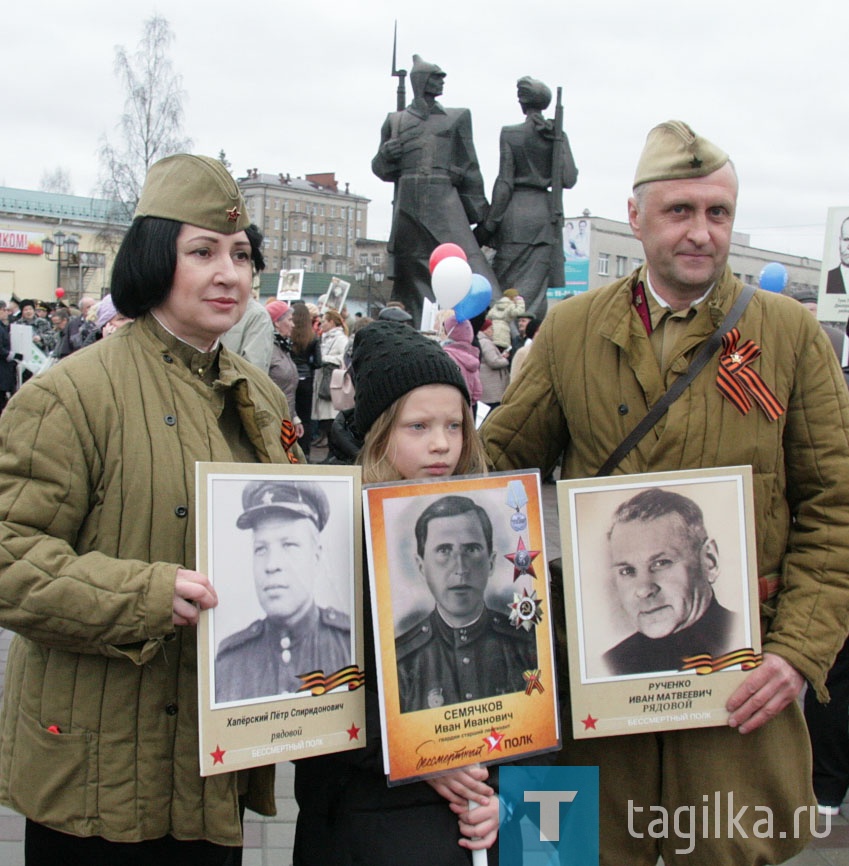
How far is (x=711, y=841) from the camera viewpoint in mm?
2221

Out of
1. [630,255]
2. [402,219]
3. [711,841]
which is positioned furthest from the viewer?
[630,255]

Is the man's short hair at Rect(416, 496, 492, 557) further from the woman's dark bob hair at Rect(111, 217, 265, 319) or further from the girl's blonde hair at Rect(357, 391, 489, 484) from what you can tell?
the woman's dark bob hair at Rect(111, 217, 265, 319)

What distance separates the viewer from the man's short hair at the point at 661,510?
2.13 meters

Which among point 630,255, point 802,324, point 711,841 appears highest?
point 630,255

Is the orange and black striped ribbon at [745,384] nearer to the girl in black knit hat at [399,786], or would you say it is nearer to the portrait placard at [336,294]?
the girl in black knit hat at [399,786]

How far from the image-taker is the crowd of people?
1961mm

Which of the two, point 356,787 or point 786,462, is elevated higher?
point 786,462

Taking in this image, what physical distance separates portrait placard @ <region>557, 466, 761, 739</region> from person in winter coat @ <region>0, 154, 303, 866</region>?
77 centimetres

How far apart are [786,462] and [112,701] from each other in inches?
62.0

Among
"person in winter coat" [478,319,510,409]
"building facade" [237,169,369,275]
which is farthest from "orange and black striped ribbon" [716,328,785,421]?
"building facade" [237,169,369,275]

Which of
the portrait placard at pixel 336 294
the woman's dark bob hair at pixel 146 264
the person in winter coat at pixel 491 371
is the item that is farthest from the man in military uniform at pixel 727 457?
Result: the portrait placard at pixel 336 294

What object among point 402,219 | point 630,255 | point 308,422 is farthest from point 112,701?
point 630,255

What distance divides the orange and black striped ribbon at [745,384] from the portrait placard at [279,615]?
866 mm

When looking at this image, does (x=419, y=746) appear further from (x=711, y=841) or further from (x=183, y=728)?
(x=711, y=841)
